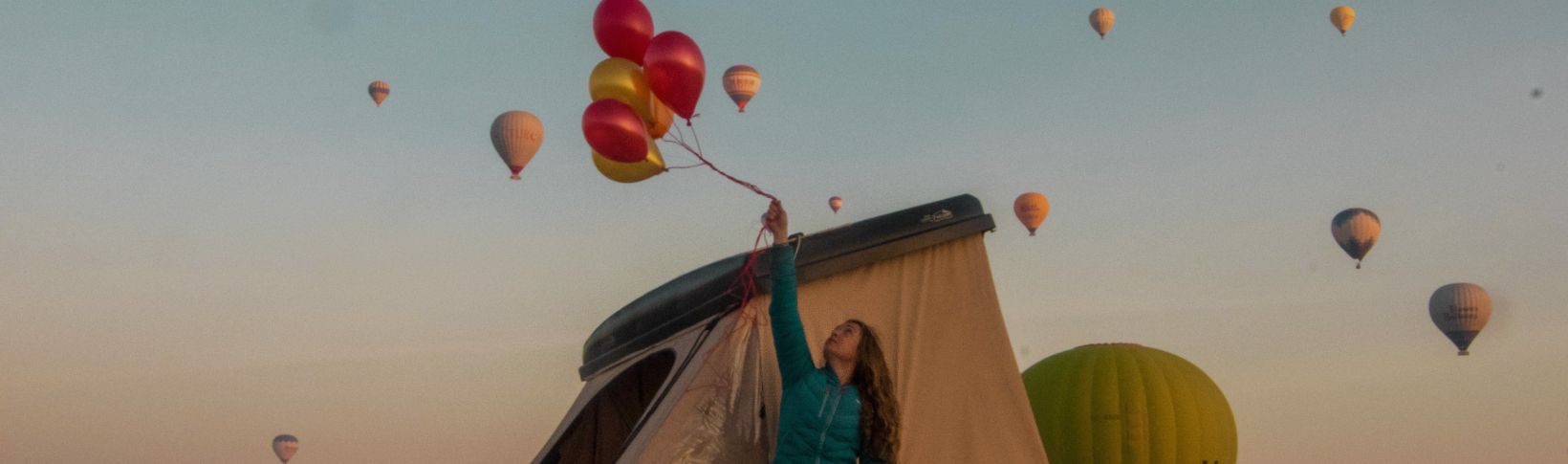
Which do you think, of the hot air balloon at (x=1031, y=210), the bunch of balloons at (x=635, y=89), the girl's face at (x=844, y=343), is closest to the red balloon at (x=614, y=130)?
the bunch of balloons at (x=635, y=89)

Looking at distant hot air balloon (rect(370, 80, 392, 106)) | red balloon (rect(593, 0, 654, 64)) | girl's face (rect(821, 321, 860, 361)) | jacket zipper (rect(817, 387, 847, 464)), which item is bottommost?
jacket zipper (rect(817, 387, 847, 464))

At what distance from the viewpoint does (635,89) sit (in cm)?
727

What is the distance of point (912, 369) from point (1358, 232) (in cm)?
2006

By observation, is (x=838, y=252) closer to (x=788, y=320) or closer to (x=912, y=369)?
(x=912, y=369)

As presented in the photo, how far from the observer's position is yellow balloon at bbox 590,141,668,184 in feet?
23.8

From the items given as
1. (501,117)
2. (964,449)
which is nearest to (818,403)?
(964,449)

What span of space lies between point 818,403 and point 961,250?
1.73 m

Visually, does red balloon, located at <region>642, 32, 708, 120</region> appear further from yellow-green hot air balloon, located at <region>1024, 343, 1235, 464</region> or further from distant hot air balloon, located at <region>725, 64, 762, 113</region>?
distant hot air balloon, located at <region>725, 64, 762, 113</region>

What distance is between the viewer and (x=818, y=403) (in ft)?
17.7

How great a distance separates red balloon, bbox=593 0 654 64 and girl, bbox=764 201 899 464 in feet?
7.37

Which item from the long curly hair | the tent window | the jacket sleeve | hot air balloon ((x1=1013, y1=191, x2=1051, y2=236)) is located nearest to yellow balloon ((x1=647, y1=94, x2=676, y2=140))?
the tent window

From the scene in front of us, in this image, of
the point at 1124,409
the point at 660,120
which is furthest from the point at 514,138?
the point at 660,120

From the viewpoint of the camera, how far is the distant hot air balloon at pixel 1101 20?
29.2 meters

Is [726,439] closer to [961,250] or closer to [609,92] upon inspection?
[961,250]
